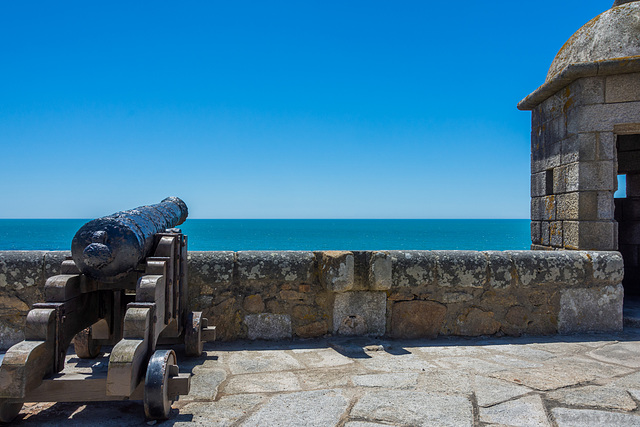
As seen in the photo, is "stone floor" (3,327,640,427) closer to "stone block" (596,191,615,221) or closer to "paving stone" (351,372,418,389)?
"paving stone" (351,372,418,389)

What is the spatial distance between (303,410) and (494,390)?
4.01ft

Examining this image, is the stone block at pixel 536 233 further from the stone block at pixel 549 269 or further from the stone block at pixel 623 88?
the stone block at pixel 549 269

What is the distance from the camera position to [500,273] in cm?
438

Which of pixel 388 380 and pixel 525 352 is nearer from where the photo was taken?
pixel 388 380

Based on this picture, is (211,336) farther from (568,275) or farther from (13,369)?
(568,275)

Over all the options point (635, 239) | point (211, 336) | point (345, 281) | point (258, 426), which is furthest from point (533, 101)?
point (258, 426)

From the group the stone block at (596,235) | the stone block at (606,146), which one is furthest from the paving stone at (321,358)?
the stone block at (606,146)

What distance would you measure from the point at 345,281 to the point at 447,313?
41.9 inches

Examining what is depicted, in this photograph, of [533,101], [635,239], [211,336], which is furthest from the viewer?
[635,239]

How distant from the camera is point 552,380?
3061 millimetres

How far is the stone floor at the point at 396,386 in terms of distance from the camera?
2484 millimetres

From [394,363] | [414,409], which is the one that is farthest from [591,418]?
[394,363]

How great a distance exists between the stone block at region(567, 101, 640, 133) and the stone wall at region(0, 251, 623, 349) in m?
1.60

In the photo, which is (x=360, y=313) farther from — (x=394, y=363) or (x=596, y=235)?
(x=596, y=235)
